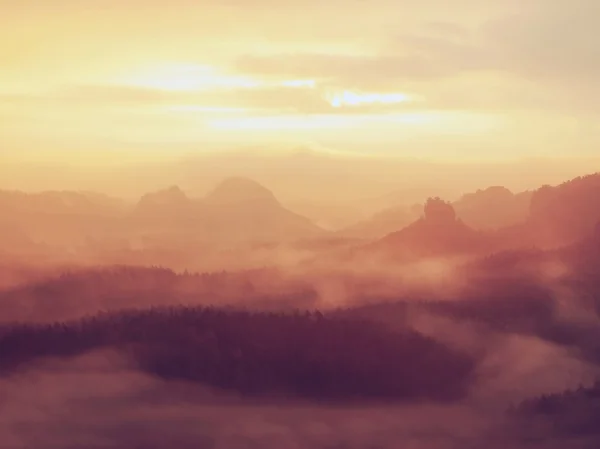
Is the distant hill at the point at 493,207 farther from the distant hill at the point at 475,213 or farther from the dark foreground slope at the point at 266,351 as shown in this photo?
the dark foreground slope at the point at 266,351

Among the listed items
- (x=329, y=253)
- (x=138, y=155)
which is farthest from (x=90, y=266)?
(x=329, y=253)

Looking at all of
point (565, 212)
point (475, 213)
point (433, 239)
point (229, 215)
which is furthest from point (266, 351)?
point (565, 212)

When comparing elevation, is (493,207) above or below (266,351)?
above

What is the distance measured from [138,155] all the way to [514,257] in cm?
129

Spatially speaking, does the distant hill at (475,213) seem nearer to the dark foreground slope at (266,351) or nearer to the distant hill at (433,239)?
the distant hill at (433,239)

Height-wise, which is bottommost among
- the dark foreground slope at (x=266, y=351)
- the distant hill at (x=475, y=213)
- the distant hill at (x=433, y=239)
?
the dark foreground slope at (x=266, y=351)

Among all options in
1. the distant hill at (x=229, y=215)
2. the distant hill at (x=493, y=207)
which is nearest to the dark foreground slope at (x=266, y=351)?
the distant hill at (x=229, y=215)

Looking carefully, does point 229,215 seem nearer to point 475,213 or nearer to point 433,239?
point 433,239

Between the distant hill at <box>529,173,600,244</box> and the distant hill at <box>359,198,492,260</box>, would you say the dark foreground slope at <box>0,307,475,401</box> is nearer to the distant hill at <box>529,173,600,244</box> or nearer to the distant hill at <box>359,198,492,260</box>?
the distant hill at <box>359,198,492,260</box>

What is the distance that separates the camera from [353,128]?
8.27 ft

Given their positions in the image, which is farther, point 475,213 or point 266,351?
point 475,213

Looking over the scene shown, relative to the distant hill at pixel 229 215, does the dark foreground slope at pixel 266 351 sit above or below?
below

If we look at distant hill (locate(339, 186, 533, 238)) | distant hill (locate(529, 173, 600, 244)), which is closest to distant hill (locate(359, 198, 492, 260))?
distant hill (locate(339, 186, 533, 238))

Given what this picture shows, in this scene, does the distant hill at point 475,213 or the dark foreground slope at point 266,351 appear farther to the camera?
the distant hill at point 475,213
